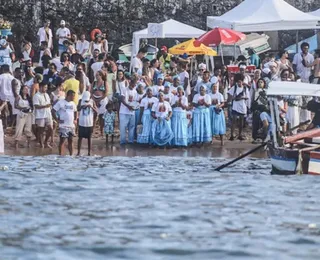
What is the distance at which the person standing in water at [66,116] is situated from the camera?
955 inches

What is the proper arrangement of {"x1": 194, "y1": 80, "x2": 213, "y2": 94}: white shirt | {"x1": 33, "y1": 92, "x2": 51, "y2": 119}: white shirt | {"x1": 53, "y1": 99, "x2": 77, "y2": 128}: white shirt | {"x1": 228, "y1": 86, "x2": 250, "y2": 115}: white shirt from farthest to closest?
{"x1": 228, "y1": 86, "x2": 250, "y2": 115}: white shirt < {"x1": 194, "y1": 80, "x2": 213, "y2": 94}: white shirt < {"x1": 33, "y1": 92, "x2": 51, "y2": 119}: white shirt < {"x1": 53, "y1": 99, "x2": 77, "y2": 128}: white shirt

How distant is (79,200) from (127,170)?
15.2 feet

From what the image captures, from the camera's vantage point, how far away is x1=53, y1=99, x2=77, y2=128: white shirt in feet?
79.6

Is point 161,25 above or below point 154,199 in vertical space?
above

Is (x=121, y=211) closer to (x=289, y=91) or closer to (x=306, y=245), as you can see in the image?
(x=306, y=245)

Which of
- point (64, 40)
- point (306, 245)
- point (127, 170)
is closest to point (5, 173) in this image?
point (127, 170)

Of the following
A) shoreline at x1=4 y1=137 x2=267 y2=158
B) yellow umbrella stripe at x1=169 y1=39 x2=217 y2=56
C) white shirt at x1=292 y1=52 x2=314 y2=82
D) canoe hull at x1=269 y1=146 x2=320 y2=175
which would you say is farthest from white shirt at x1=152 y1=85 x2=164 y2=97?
canoe hull at x1=269 y1=146 x2=320 y2=175

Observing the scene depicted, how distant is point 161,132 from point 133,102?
111 cm

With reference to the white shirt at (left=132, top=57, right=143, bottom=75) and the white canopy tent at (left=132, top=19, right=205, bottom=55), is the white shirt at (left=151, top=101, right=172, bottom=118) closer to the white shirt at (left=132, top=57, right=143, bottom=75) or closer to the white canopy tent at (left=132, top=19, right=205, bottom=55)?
the white shirt at (left=132, top=57, right=143, bottom=75)

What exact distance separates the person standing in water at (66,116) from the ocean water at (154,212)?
5.60 feet

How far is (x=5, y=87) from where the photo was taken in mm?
27031

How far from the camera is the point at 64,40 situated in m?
31.3

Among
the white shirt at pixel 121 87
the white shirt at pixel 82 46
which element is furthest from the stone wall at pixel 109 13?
the white shirt at pixel 121 87

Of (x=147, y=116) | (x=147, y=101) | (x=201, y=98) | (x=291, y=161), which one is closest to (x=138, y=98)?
(x=147, y=101)
